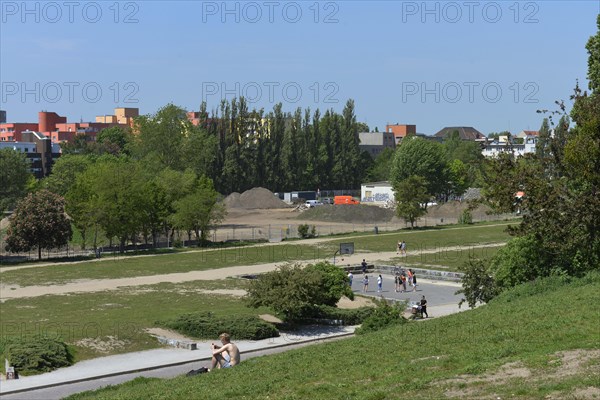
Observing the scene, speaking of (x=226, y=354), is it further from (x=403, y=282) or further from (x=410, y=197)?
(x=410, y=197)

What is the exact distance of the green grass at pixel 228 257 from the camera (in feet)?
207

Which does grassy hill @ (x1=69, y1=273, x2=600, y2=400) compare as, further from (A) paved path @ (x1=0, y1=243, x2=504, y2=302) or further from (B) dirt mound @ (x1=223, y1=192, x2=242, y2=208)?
(B) dirt mound @ (x1=223, y1=192, x2=242, y2=208)

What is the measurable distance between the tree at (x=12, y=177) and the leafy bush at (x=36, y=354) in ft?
266

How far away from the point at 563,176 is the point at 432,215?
82.0m

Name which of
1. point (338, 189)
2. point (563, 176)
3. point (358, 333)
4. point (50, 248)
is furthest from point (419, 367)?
point (338, 189)

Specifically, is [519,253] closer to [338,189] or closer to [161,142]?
[161,142]

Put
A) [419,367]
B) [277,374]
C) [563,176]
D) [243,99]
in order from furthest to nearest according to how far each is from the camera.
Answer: [243,99] < [563,176] < [277,374] < [419,367]

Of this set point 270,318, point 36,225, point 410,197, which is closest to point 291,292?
point 270,318

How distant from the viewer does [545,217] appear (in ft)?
111

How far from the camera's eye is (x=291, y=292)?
39594mm

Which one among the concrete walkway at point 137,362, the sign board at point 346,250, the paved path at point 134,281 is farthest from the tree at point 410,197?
the concrete walkway at point 137,362

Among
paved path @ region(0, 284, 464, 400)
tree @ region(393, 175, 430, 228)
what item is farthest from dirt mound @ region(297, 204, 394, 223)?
paved path @ region(0, 284, 464, 400)

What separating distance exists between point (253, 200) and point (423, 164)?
25.7 meters

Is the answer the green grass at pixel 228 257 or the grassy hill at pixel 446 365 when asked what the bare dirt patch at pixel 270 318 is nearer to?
the grassy hill at pixel 446 365
